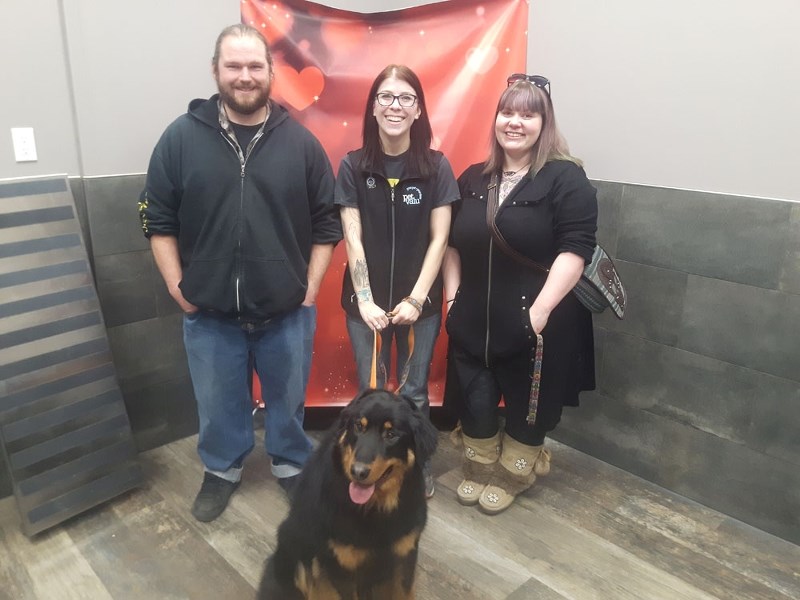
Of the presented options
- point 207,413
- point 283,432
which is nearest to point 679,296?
point 283,432

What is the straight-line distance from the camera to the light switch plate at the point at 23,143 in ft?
6.69

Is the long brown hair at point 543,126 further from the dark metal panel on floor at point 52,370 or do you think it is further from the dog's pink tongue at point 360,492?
the dark metal panel on floor at point 52,370

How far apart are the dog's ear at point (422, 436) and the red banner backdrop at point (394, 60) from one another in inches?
46.7

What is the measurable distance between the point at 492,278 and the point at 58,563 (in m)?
1.72

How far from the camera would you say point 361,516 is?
1.55 metres

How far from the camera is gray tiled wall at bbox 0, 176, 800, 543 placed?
205 cm

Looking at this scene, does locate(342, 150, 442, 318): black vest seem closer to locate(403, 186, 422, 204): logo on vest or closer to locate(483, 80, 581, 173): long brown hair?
locate(403, 186, 422, 204): logo on vest

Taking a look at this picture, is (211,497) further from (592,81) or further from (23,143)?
(592,81)

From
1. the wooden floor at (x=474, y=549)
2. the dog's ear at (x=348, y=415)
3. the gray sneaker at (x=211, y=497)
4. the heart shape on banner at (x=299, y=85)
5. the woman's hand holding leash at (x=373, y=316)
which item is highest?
the heart shape on banner at (x=299, y=85)

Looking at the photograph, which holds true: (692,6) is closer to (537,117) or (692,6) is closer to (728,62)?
(728,62)

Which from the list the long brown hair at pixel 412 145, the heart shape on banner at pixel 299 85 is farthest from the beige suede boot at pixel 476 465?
the heart shape on banner at pixel 299 85

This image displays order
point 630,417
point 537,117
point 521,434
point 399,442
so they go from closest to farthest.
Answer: point 399,442, point 537,117, point 521,434, point 630,417

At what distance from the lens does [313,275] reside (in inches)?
82.6

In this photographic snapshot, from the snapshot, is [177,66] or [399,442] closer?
[399,442]
